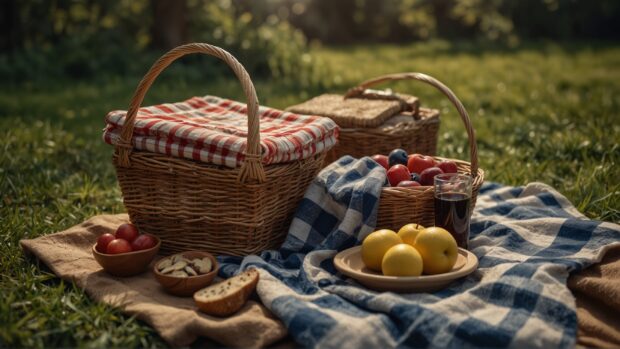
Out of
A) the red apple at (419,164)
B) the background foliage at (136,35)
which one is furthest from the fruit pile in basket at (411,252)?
the background foliage at (136,35)

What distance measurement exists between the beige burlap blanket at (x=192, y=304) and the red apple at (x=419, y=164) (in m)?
0.90

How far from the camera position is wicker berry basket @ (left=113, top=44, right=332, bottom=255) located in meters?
2.83

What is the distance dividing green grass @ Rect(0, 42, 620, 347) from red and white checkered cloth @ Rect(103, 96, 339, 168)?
75 centimetres

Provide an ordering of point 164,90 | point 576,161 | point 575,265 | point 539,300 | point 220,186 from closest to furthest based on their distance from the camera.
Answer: point 539,300 → point 575,265 → point 220,186 → point 576,161 → point 164,90

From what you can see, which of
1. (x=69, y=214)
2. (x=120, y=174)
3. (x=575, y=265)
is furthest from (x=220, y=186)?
(x=575, y=265)

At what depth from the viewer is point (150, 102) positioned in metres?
6.62

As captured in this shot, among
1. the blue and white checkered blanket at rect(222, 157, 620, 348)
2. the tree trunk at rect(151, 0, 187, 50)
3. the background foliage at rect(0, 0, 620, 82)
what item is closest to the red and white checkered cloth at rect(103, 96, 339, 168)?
the blue and white checkered blanket at rect(222, 157, 620, 348)

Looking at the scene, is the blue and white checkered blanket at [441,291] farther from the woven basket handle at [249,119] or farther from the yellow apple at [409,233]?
the woven basket handle at [249,119]

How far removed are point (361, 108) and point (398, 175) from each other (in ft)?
3.54

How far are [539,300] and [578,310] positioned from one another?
202 millimetres

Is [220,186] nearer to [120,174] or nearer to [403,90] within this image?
[120,174]

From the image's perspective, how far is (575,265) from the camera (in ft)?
8.78

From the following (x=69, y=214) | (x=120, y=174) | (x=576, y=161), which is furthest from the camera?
(x=576, y=161)

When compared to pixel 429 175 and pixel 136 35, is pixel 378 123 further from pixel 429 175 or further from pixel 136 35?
pixel 136 35
